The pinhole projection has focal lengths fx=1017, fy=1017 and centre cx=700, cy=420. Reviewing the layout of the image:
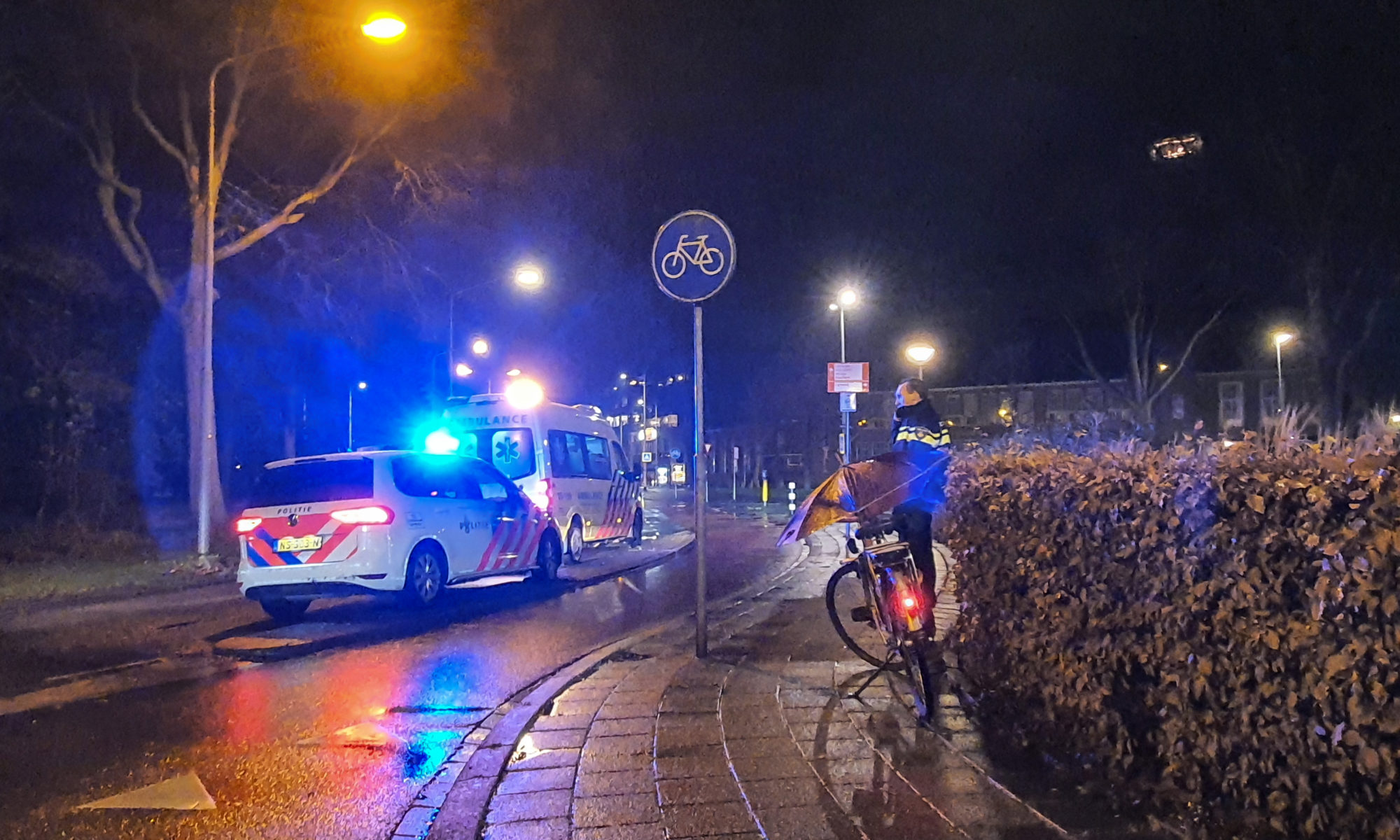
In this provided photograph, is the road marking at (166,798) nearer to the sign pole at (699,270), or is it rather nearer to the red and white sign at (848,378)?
the sign pole at (699,270)

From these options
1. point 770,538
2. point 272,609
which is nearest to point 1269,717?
point 272,609

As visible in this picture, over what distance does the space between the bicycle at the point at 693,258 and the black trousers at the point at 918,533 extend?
234 centimetres

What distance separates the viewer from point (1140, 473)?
402 centimetres

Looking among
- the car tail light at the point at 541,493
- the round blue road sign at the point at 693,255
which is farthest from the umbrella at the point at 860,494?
the car tail light at the point at 541,493

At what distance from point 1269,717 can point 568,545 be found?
45.3ft

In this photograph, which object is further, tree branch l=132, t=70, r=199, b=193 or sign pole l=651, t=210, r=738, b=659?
tree branch l=132, t=70, r=199, b=193

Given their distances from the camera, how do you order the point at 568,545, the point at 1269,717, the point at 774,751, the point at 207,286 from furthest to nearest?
the point at 568,545, the point at 207,286, the point at 774,751, the point at 1269,717

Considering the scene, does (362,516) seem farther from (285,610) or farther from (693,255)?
(693,255)

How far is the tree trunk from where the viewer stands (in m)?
15.8

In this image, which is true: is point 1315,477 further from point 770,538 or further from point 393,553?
point 770,538

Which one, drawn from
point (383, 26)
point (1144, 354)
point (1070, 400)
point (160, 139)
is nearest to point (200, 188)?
point (160, 139)

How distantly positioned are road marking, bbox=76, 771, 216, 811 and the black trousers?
4.11 metres

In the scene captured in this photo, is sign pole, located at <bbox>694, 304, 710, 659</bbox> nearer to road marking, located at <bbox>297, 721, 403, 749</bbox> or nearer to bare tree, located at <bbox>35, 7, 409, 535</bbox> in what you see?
road marking, located at <bbox>297, 721, 403, 749</bbox>

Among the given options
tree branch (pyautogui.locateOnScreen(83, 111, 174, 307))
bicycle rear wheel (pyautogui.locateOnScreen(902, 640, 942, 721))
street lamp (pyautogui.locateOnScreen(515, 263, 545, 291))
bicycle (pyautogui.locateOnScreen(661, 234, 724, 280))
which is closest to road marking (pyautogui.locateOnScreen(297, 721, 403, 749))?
bicycle rear wheel (pyautogui.locateOnScreen(902, 640, 942, 721))
